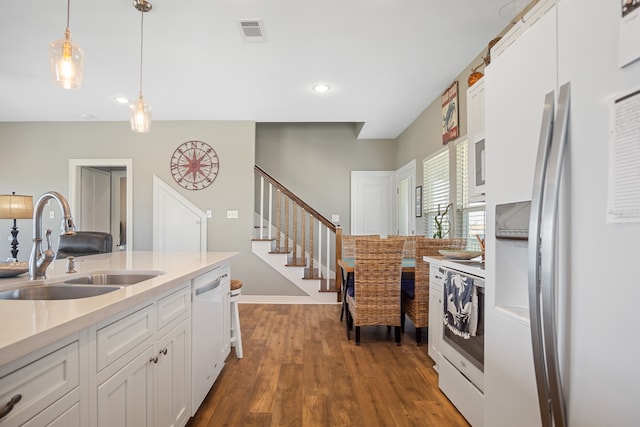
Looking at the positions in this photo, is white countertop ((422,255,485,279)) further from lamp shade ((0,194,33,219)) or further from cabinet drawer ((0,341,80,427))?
lamp shade ((0,194,33,219))

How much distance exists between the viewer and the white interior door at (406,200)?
16.2 ft

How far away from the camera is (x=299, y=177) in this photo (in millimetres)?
6020

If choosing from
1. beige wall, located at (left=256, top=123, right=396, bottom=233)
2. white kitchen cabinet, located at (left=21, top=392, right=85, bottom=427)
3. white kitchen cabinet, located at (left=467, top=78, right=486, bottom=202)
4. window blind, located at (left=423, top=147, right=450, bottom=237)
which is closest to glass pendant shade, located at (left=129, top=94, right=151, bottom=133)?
white kitchen cabinet, located at (left=21, top=392, right=85, bottom=427)

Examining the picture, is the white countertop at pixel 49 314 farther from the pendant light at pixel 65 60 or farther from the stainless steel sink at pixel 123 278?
the pendant light at pixel 65 60

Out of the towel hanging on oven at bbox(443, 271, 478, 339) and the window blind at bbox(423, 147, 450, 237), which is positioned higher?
the window blind at bbox(423, 147, 450, 237)

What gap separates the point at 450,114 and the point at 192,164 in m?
3.60

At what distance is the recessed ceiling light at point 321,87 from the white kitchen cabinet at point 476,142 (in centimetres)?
173

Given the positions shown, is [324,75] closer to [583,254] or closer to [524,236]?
[524,236]

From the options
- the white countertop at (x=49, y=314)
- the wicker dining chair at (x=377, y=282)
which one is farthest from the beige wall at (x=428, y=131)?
the white countertop at (x=49, y=314)

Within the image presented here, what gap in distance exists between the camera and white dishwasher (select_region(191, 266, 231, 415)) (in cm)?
185

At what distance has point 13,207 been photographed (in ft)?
12.5

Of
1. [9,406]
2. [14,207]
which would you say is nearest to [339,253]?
[14,207]

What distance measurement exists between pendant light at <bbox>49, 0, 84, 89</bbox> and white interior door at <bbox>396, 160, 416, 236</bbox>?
13.3 ft

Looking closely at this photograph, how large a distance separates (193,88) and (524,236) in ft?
12.1
